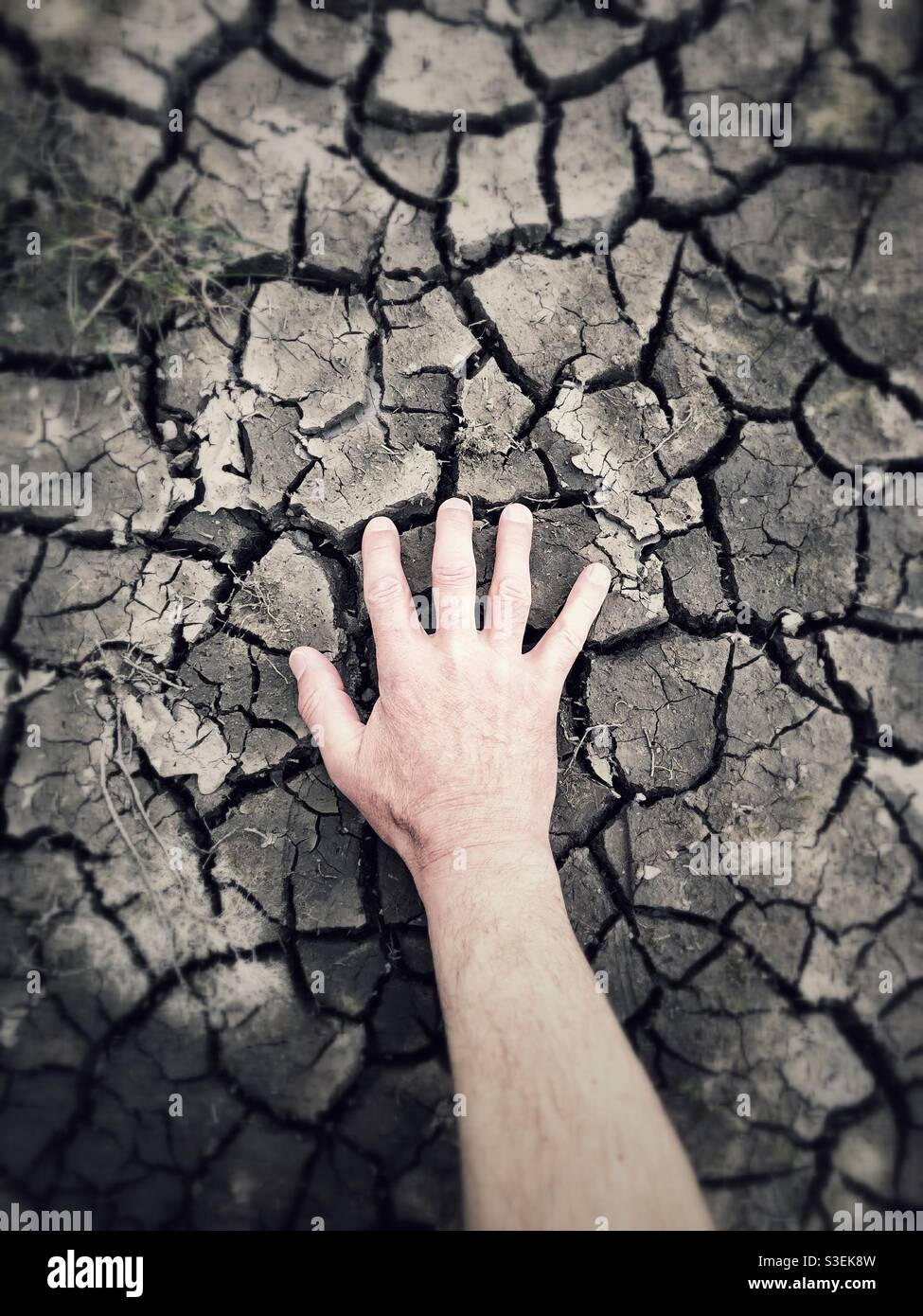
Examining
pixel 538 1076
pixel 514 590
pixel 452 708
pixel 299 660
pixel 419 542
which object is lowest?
pixel 538 1076

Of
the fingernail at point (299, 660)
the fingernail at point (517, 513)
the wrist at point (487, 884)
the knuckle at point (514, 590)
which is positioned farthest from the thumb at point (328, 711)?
the fingernail at point (517, 513)

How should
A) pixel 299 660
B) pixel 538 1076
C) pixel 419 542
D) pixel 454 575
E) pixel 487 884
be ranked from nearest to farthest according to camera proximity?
1. pixel 538 1076
2. pixel 487 884
3. pixel 454 575
4. pixel 299 660
5. pixel 419 542

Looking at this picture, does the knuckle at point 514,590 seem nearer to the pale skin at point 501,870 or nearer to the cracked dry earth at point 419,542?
the pale skin at point 501,870

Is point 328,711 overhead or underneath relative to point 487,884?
overhead

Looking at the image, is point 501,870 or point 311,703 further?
point 311,703

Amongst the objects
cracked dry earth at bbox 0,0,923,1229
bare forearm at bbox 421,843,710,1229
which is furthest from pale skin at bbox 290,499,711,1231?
cracked dry earth at bbox 0,0,923,1229

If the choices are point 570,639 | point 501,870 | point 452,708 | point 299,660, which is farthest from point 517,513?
point 501,870

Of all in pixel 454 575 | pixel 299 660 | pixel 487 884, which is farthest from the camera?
pixel 299 660

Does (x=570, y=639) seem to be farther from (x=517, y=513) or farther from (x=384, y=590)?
(x=384, y=590)
